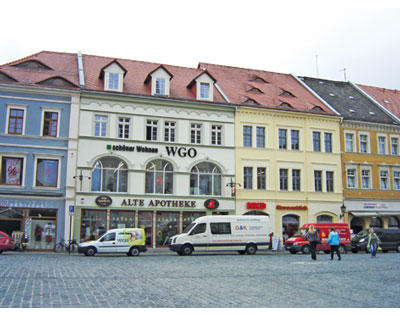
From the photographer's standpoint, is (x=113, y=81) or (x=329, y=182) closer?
(x=113, y=81)

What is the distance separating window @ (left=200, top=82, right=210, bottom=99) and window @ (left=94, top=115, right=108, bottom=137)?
836 centimetres

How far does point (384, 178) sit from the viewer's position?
41.8 m

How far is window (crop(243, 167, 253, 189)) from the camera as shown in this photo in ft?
121

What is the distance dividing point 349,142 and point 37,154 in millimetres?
27197

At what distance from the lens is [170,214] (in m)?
34.3

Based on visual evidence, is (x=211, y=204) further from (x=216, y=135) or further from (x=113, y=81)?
(x=113, y=81)

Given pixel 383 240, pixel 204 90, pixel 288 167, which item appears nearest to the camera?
pixel 383 240

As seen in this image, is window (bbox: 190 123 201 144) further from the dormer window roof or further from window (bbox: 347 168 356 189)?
window (bbox: 347 168 356 189)

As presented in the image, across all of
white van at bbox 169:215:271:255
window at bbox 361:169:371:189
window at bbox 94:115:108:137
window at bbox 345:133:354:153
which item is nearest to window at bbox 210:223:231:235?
white van at bbox 169:215:271:255

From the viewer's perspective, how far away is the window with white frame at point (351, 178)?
4022 centimetres

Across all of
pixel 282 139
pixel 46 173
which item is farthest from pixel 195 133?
pixel 46 173

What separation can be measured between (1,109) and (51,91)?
3655mm

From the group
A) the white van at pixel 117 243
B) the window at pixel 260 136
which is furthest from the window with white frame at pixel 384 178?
the white van at pixel 117 243

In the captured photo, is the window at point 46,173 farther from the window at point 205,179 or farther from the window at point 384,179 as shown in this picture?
the window at point 384,179
